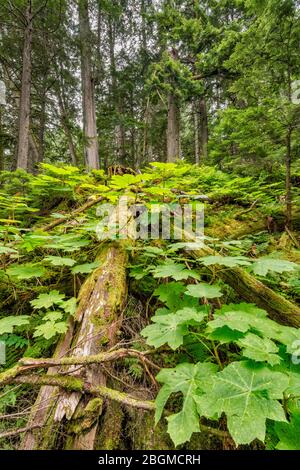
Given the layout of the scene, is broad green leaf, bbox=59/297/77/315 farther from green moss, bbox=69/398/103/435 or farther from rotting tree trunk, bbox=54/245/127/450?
green moss, bbox=69/398/103/435

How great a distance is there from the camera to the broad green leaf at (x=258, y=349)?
98 centimetres

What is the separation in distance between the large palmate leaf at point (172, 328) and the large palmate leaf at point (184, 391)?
4.8 inches

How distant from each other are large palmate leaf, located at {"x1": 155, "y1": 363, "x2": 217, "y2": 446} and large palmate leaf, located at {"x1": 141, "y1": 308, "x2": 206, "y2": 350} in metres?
0.12

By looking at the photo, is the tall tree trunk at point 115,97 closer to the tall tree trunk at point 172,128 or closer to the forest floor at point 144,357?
the tall tree trunk at point 172,128

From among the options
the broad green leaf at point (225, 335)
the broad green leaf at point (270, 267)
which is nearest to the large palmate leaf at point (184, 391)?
the broad green leaf at point (225, 335)

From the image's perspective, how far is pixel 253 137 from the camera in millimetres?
3979

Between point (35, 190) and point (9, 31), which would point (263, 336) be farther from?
point (9, 31)

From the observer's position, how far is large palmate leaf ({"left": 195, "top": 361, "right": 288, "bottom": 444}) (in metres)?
0.83

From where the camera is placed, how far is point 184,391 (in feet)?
3.28

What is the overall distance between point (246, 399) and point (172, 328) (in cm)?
43

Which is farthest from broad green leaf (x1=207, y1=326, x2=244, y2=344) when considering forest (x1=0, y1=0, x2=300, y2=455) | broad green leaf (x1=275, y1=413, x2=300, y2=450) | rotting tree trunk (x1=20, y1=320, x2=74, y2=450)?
rotting tree trunk (x1=20, y1=320, x2=74, y2=450)
